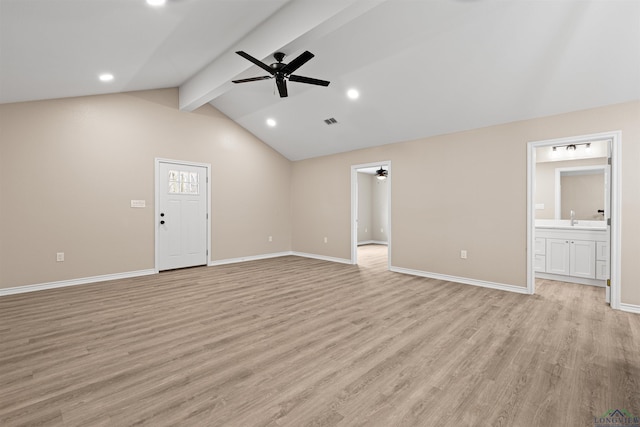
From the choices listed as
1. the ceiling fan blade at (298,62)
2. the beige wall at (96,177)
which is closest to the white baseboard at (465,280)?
the beige wall at (96,177)

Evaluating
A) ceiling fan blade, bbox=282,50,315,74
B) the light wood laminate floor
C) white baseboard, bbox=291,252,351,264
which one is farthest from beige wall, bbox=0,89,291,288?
ceiling fan blade, bbox=282,50,315,74

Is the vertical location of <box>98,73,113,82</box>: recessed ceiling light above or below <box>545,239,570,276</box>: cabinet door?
above

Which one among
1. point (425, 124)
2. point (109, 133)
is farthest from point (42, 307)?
point (425, 124)

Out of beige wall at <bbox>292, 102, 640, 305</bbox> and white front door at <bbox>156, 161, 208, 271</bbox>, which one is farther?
white front door at <bbox>156, 161, 208, 271</bbox>

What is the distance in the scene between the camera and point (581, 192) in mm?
5316

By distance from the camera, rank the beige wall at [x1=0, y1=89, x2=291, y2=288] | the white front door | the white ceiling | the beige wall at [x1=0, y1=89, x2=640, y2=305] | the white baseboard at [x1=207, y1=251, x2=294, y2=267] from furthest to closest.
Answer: the white baseboard at [x1=207, y1=251, x2=294, y2=267], the white front door, the beige wall at [x1=0, y1=89, x2=291, y2=288], the beige wall at [x1=0, y1=89, x2=640, y2=305], the white ceiling

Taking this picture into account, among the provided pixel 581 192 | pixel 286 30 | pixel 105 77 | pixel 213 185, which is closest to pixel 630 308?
pixel 581 192

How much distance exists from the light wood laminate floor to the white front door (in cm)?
165

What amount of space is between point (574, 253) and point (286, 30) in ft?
17.6

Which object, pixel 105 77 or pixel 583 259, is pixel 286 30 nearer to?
pixel 105 77

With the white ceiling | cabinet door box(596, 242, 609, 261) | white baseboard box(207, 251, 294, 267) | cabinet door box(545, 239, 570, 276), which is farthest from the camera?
white baseboard box(207, 251, 294, 267)

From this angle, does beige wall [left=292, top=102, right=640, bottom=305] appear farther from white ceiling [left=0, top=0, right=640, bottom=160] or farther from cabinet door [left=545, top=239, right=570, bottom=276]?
cabinet door [left=545, top=239, right=570, bottom=276]

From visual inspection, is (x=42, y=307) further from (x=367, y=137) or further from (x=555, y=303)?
(x=555, y=303)

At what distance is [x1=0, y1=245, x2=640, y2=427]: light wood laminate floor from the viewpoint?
175 centimetres
